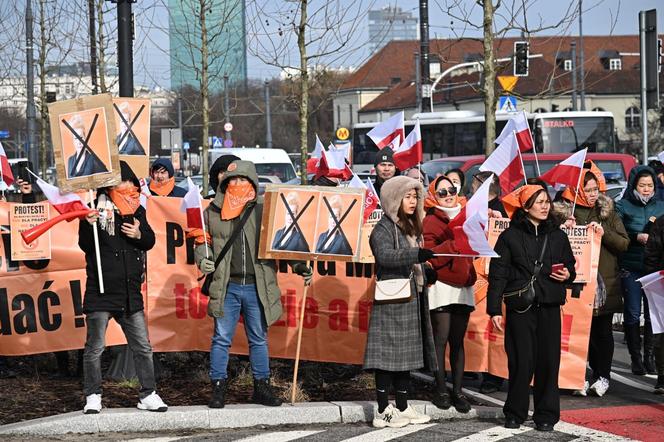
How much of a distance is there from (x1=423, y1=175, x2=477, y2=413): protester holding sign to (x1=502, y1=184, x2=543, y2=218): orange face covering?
493mm

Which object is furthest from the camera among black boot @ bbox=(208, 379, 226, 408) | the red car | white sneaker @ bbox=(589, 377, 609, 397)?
the red car

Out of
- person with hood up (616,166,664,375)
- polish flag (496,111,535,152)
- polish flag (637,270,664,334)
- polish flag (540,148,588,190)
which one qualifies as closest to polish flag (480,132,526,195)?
polish flag (496,111,535,152)

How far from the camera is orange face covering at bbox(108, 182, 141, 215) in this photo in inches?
309

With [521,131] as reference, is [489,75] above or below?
above

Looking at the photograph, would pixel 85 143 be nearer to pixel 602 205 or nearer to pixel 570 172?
pixel 570 172

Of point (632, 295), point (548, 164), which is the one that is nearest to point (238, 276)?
point (632, 295)

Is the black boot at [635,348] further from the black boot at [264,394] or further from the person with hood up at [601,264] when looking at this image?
the black boot at [264,394]

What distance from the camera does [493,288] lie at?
776cm

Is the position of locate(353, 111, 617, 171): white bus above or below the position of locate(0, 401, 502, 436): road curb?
above

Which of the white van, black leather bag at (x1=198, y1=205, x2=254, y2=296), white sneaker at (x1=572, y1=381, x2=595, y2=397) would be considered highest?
the white van

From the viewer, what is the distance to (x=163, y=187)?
36.4ft

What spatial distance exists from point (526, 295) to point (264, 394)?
1980 mm

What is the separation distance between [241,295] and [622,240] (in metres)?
3.28

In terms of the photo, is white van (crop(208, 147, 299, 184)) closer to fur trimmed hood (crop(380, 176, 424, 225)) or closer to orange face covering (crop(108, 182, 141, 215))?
orange face covering (crop(108, 182, 141, 215))
